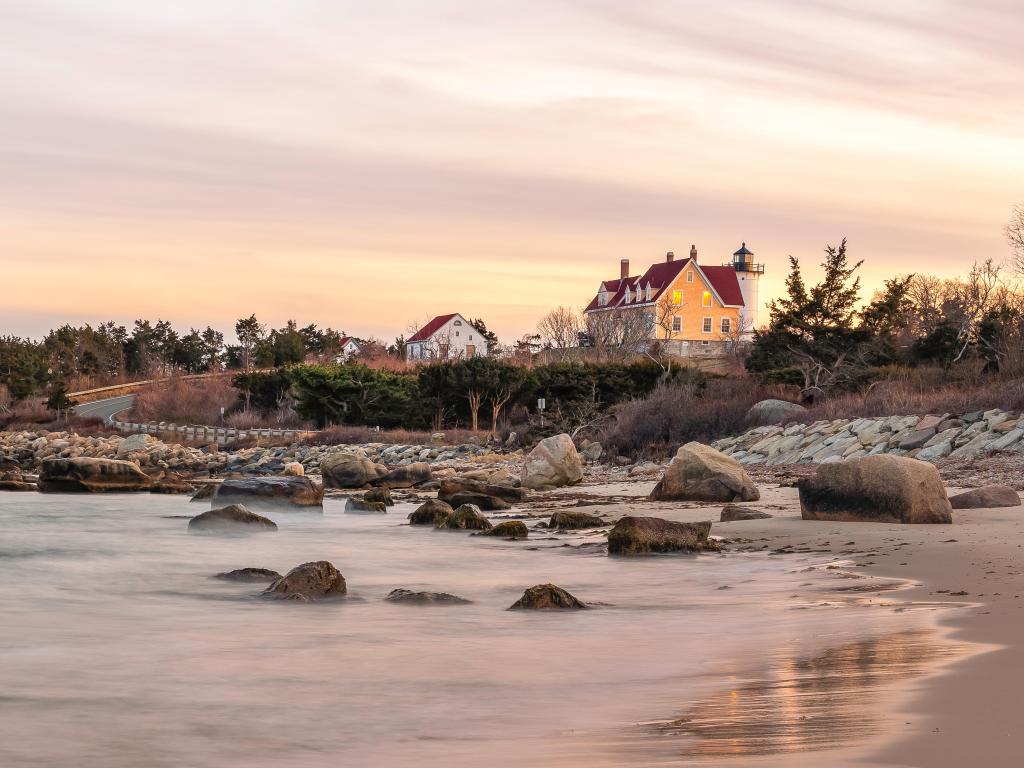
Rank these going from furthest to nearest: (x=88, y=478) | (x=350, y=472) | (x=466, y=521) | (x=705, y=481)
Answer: (x=350, y=472)
(x=88, y=478)
(x=705, y=481)
(x=466, y=521)

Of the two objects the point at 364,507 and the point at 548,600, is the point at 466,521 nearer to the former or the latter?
the point at 364,507

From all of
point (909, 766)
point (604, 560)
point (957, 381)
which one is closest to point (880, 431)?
point (957, 381)

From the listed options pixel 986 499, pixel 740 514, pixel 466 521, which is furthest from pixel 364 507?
pixel 986 499

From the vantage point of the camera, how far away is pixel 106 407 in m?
61.2

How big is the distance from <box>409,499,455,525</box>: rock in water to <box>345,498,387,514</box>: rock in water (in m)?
2.36

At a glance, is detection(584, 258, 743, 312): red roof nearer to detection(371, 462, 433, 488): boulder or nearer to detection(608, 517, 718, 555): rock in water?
detection(371, 462, 433, 488): boulder

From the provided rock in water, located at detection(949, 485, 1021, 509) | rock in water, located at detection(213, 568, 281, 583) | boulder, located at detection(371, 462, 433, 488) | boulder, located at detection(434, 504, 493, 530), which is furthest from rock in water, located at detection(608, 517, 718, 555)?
boulder, located at detection(371, 462, 433, 488)

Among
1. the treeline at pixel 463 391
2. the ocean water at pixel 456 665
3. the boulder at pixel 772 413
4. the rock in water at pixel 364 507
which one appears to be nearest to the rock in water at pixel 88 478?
the rock in water at pixel 364 507

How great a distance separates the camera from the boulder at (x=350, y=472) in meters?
27.9

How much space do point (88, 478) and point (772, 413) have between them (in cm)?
1689

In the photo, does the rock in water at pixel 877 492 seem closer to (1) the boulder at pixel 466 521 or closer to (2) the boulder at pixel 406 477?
(1) the boulder at pixel 466 521

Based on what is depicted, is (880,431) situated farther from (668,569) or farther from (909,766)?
(909,766)

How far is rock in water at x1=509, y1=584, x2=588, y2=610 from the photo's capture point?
9.49m

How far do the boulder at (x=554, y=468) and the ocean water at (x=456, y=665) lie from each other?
10.7m
